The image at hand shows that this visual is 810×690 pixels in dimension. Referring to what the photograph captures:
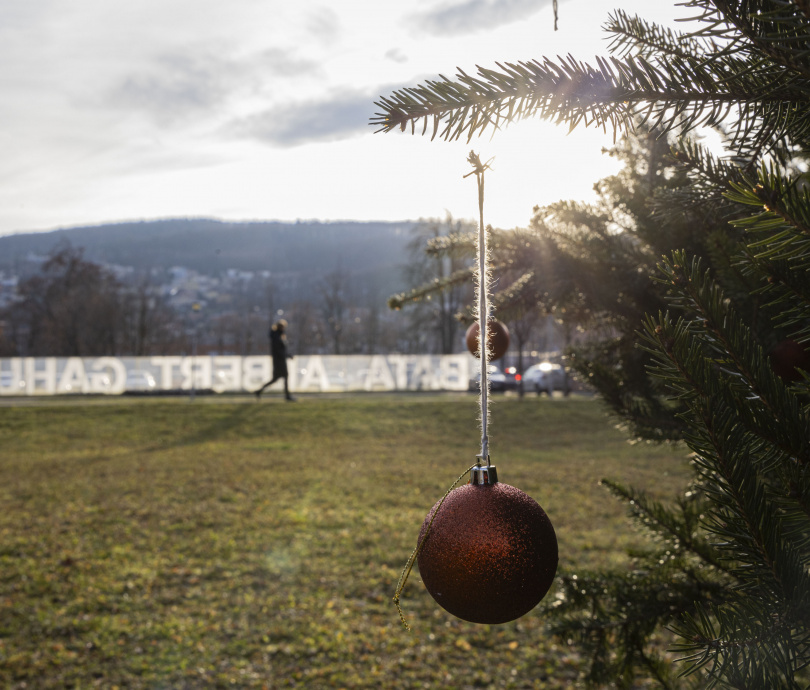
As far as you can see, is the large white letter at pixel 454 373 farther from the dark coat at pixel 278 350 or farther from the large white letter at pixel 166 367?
the dark coat at pixel 278 350

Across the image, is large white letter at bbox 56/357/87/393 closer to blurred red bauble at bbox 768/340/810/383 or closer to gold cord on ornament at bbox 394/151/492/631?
gold cord on ornament at bbox 394/151/492/631

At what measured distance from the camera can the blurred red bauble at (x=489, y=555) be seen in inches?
37.6

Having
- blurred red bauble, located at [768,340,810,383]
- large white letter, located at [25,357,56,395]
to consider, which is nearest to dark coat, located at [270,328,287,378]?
blurred red bauble, located at [768,340,810,383]

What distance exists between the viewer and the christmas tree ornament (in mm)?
955

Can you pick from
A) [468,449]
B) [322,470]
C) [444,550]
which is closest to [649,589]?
[444,550]

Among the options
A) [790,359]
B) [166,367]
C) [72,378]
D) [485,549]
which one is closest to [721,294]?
[790,359]

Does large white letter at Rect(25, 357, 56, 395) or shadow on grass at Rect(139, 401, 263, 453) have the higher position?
large white letter at Rect(25, 357, 56, 395)

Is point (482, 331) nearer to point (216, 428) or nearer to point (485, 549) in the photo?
point (485, 549)

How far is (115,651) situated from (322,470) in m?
9.21

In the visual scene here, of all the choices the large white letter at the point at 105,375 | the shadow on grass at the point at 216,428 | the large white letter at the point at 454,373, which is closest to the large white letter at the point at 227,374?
the large white letter at the point at 105,375

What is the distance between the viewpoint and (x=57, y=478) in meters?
15.1

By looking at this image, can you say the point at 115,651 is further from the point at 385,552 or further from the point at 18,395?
the point at 18,395

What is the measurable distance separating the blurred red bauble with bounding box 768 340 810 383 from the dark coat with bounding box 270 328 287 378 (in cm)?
1282

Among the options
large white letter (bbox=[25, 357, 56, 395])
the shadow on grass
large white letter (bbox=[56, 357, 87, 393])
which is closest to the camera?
the shadow on grass
